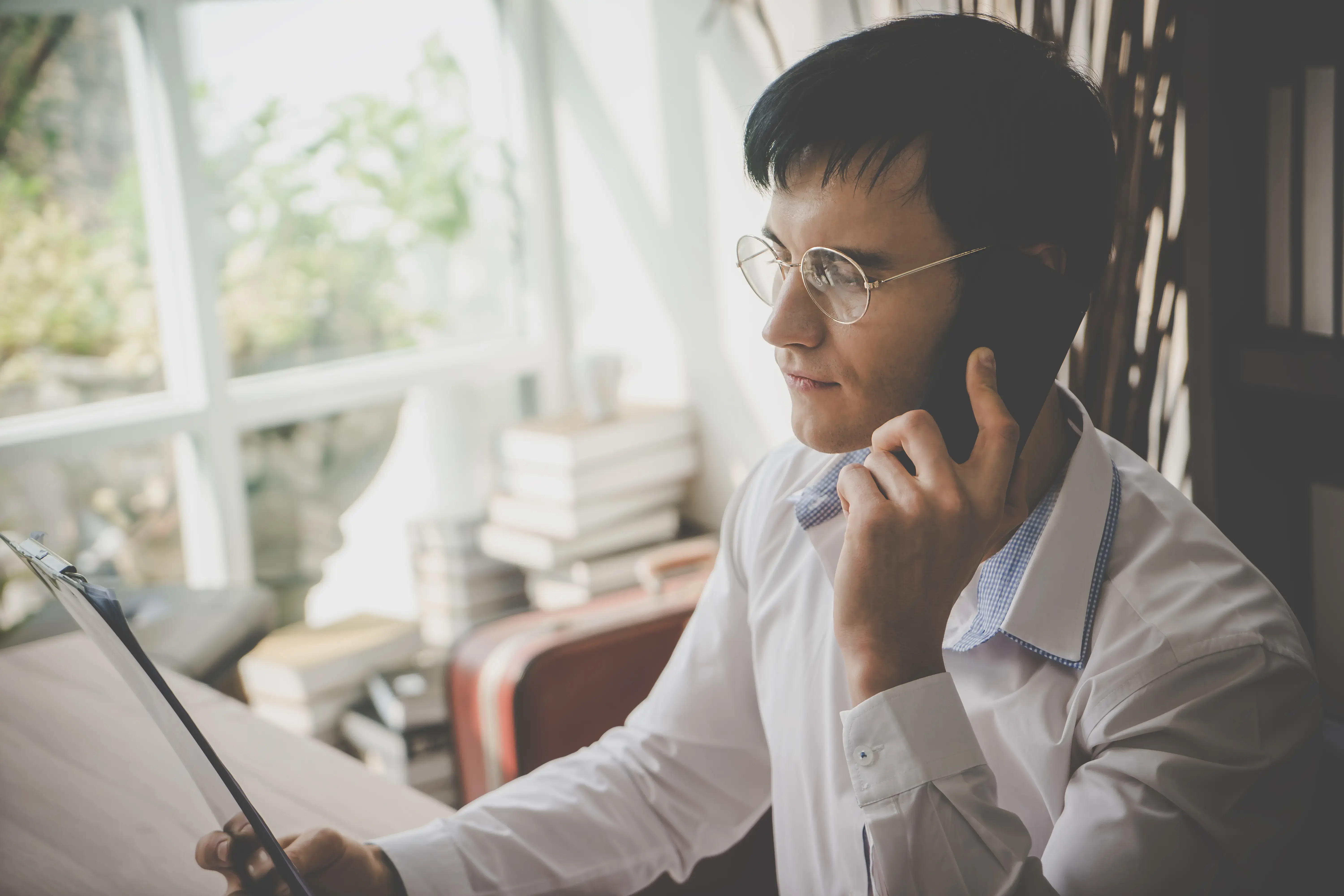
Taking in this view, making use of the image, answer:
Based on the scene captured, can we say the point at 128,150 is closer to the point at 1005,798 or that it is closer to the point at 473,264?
the point at 473,264

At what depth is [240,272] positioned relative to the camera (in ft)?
8.79

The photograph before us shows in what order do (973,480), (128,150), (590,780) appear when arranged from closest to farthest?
(973,480), (590,780), (128,150)

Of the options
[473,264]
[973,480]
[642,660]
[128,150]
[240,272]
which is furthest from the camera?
[473,264]

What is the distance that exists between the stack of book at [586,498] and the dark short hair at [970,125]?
156 centimetres

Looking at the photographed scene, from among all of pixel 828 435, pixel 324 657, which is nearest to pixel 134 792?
pixel 828 435

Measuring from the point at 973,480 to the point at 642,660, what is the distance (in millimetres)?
1189

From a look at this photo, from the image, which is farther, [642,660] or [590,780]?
[642,660]

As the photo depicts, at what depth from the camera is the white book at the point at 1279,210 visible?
3.64ft

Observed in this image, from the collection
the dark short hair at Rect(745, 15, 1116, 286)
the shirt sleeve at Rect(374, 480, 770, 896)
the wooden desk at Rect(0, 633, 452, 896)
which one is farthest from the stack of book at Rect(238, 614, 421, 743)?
the dark short hair at Rect(745, 15, 1116, 286)

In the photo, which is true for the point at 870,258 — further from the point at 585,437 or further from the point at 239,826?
the point at 585,437

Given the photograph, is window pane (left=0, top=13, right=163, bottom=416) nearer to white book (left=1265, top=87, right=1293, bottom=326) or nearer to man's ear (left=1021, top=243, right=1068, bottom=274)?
man's ear (left=1021, top=243, right=1068, bottom=274)

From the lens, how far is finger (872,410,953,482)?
0.87 meters

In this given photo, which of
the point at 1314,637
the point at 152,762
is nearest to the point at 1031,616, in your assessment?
the point at 1314,637

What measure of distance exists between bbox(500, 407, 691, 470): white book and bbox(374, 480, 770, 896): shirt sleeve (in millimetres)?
1199
